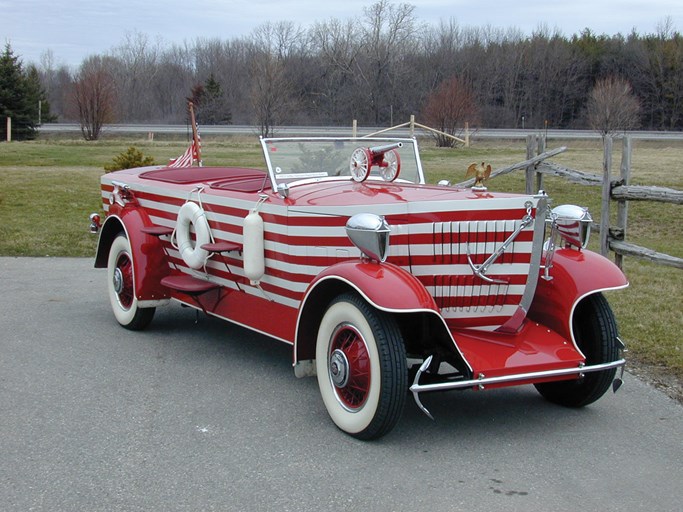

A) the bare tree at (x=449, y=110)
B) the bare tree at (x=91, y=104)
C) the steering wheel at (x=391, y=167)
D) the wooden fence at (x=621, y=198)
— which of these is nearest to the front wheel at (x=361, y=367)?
the steering wheel at (x=391, y=167)

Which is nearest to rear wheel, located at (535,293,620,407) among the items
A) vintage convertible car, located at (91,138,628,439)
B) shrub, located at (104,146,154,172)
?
vintage convertible car, located at (91,138,628,439)

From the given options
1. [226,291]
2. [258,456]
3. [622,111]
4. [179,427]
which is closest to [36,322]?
[226,291]

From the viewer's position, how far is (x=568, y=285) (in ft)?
16.9

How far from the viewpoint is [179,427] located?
480 centimetres

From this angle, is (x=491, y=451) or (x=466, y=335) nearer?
(x=491, y=451)

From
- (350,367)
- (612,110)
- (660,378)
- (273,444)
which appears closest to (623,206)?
(660,378)

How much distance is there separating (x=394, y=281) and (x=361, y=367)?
0.53 meters

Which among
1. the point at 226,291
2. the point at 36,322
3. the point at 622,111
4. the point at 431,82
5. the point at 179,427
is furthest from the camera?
the point at 431,82

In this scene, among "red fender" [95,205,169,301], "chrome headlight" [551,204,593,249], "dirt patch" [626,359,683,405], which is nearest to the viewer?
"chrome headlight" [551,204,593,249]

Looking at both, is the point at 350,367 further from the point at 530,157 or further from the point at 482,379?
the point at 530,157

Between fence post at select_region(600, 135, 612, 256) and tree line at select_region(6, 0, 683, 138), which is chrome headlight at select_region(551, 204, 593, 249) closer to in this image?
fence post at select_region(600, 135, 612, 256)

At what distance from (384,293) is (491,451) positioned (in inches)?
40.9

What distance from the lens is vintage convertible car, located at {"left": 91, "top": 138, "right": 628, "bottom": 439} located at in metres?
4.55

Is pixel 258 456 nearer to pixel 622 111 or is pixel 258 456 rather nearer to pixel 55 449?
pixel 55 449
